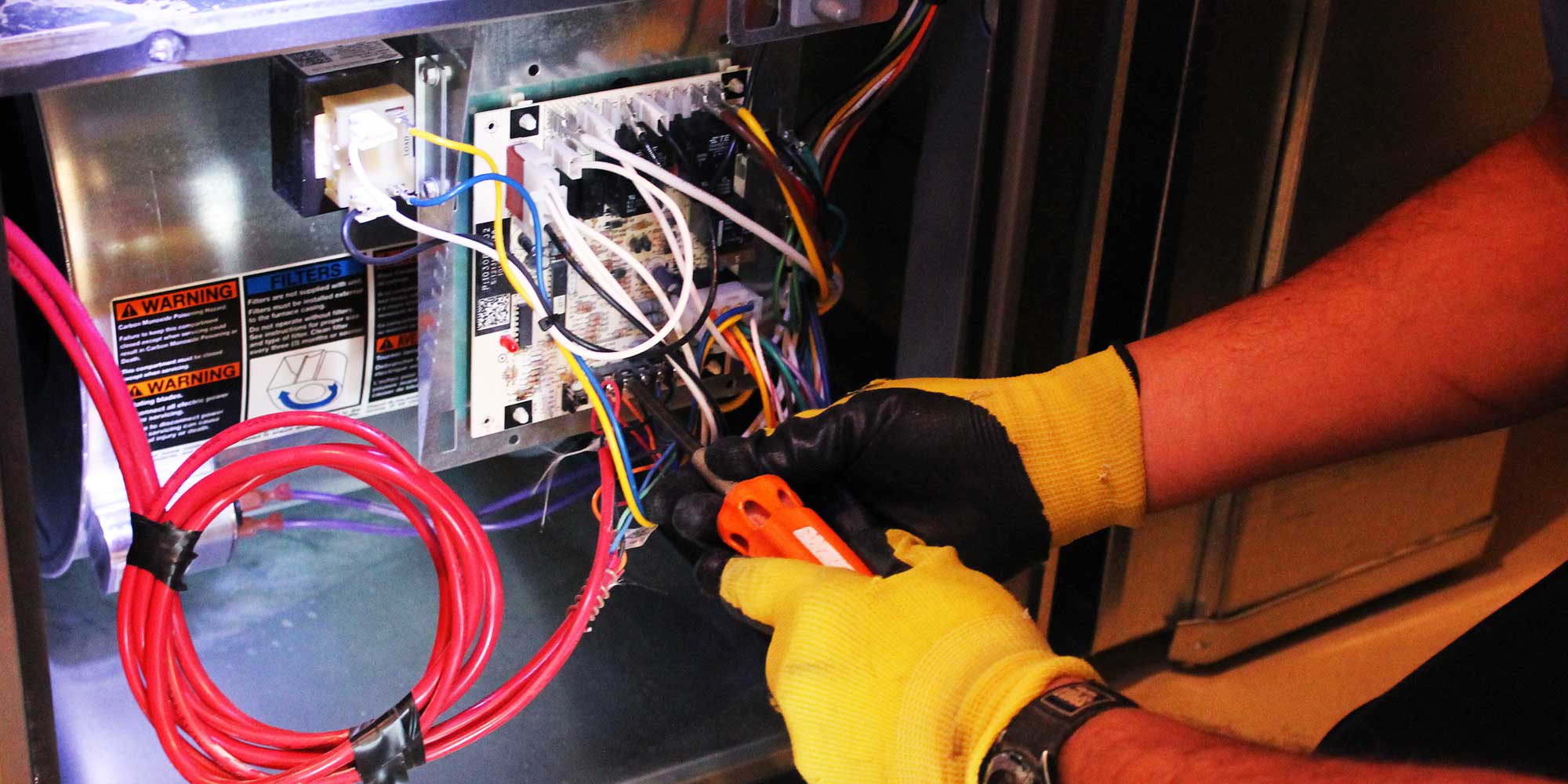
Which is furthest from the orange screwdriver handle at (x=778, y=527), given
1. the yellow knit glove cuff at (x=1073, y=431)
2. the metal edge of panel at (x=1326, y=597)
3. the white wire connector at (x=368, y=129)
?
the metal edge of panel at (x=1326, y=597)

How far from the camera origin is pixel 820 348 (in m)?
1.20

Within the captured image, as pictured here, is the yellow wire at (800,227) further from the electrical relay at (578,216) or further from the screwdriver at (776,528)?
the screwdriver at (776,528)

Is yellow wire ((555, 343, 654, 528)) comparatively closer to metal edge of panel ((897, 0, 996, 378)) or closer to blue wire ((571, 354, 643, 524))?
blue wire ((571, 354, 643, 524))

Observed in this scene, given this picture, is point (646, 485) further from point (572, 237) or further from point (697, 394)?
point (572, 237)

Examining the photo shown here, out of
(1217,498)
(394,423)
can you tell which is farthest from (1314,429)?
(394,423)

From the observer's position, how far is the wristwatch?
2.46ft

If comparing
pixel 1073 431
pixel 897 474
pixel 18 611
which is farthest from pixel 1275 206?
pixel 18 611

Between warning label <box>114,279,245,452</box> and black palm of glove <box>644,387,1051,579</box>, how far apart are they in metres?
0.33

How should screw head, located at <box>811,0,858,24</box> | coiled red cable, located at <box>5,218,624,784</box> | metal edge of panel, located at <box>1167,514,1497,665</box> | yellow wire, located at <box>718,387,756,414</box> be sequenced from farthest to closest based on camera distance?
metal edge of panel, located at <box>1167,514,1497,665</box>
yellow wire, located at <box>718,387,756,414</box>
screw head, located at <box>811,0,858,24</box>
coiled red cable, located at <box>5,218,624,784</box>

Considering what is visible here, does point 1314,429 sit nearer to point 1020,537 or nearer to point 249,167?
point 1020,537

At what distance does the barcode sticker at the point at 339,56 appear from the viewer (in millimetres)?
949

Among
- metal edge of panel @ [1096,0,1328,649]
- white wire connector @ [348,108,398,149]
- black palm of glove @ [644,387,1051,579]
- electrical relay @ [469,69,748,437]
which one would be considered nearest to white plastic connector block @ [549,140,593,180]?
electrical relay @ [469,69,748,437]

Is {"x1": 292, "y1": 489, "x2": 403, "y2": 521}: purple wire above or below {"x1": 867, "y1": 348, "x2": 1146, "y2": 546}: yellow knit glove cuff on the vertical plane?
below

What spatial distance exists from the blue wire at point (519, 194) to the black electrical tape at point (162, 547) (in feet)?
0.85
